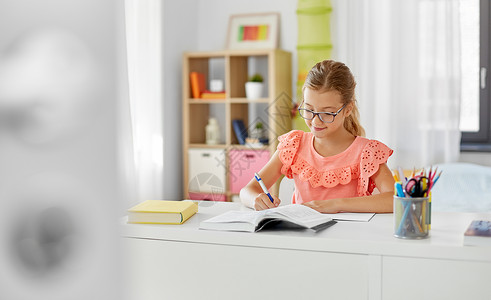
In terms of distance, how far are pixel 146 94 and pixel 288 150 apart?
86.4 inches

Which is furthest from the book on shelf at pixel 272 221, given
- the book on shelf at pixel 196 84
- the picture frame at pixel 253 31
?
the picture frame at pixel 253 31

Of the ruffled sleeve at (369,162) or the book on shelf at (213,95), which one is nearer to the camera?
the ruffled sleeve at (369,162)

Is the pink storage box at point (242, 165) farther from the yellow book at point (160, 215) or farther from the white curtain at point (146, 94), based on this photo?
the yellow book at point (160, 215)

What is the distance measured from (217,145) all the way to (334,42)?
1.14m

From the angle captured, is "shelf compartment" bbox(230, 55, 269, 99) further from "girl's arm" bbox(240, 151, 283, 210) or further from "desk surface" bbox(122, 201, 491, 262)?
"desk surface" bbox(122, 201, 491, 262)

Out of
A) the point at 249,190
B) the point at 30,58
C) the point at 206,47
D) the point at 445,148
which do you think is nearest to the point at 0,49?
the point at 30,58

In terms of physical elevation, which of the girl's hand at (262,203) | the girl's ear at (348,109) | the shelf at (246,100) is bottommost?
the girl's hand at (262,203)

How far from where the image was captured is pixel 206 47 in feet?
15.7

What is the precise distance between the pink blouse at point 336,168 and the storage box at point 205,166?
2223 mm

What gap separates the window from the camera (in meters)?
4.14

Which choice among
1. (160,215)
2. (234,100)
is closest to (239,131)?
(234,100)

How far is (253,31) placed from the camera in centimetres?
455

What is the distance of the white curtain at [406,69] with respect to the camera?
408 cm

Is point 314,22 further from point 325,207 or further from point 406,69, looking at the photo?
point 325,207
